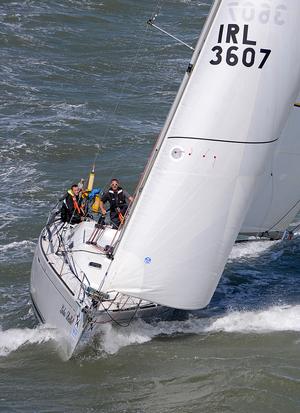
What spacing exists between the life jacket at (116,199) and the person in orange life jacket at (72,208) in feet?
1.83

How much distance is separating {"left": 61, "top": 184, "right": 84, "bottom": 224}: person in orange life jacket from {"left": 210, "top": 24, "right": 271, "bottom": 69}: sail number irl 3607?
4.10 metres

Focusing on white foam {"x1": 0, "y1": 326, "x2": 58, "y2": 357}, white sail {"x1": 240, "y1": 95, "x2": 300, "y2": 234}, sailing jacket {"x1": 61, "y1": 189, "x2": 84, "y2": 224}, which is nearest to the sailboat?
white foam {"x1": 0, "y1": 326, "x2": 58, "y2": 357}

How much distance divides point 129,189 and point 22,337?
6434mm

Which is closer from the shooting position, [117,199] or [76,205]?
[117,199]

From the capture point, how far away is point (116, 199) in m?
15.4

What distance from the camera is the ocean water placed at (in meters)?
12.8

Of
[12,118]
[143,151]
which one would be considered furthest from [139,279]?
[12,118]

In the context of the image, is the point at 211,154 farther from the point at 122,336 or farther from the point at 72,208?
the point at 72,208

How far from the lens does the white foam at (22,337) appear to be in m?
14.1

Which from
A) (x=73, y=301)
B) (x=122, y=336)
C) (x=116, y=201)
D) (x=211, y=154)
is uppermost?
(x=211, y=154)

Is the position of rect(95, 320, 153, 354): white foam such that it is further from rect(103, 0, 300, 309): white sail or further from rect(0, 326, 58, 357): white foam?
rect(103, 0, 300, 309): white sail

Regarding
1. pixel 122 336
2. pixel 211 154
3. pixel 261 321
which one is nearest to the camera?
pixel 211 154

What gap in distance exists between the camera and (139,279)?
42.8ft

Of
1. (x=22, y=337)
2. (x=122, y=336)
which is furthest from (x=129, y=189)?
(x=122, y=336)
